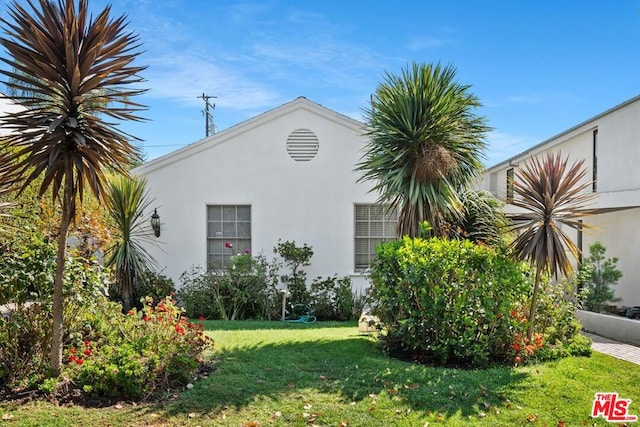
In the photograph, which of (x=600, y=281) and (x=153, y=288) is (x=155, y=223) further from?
(x=600, y=281)

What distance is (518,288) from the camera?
7.17m

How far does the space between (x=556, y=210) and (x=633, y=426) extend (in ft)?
10.1

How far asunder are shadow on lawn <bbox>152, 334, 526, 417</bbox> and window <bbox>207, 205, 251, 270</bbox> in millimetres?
6026

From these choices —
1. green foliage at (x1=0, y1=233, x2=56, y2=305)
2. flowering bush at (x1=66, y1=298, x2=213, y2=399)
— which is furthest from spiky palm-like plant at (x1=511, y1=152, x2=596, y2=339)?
green foliage at (x1=0, y1=233, x2=56, y2=305)

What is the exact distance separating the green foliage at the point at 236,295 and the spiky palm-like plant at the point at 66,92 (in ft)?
22.0

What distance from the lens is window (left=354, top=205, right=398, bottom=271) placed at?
13016 mm

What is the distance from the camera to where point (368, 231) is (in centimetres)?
1304

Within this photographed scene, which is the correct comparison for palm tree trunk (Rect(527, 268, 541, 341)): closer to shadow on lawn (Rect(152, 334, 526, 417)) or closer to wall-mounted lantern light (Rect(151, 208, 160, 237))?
shadow on lawn (Rect(152, 334, 526, 417))

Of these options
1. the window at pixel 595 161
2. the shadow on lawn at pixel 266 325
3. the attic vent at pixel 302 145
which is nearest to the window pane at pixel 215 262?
the shadow on lawn at pixel 266 325

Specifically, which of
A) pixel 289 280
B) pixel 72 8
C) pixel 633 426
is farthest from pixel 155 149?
pixel 633 426

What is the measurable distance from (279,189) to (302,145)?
136cm

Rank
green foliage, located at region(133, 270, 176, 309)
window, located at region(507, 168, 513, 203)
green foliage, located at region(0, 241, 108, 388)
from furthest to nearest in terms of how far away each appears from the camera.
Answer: green foliage, located at region(133, 270, 176, 309), window, located at region(507, 168, 513, 203), green foliage, located at region(0, 241, 108, 388)

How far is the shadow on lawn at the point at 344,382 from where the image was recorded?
531 cm

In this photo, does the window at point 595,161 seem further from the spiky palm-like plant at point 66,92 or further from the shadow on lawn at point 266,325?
the spiky palm-like plant at point 66,92
